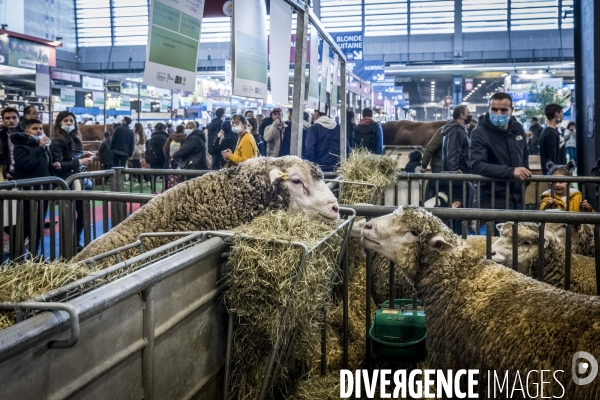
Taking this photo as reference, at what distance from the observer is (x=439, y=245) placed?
3084 millimetres

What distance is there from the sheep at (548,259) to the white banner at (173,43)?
94.2 inches

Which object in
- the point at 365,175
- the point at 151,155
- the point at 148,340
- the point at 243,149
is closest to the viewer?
the point at 148,340

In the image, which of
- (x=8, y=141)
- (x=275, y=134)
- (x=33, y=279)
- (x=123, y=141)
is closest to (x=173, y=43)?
(x=33, y=279)

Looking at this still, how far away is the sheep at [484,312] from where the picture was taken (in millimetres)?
2402

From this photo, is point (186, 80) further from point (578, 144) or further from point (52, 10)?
point (52, 10)

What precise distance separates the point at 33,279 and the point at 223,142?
8978 millimetres

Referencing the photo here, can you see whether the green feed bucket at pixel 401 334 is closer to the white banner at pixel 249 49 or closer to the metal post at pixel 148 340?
the white banner at pixel 249 49

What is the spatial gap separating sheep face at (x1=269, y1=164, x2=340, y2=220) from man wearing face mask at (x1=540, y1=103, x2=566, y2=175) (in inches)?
281

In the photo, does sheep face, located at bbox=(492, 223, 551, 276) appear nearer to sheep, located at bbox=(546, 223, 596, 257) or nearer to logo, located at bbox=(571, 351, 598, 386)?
sheep, located at bbox=(546, 223, 596, 257)

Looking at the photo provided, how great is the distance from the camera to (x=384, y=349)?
3.44 metres

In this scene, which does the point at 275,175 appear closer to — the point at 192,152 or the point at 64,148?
the point at 64,148

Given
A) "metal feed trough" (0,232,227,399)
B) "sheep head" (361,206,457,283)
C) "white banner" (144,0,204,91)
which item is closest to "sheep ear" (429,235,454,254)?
"sheep head" (361,206,457,283)

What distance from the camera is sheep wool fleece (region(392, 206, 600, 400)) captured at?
240 cm

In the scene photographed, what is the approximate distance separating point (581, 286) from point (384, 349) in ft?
4.58
